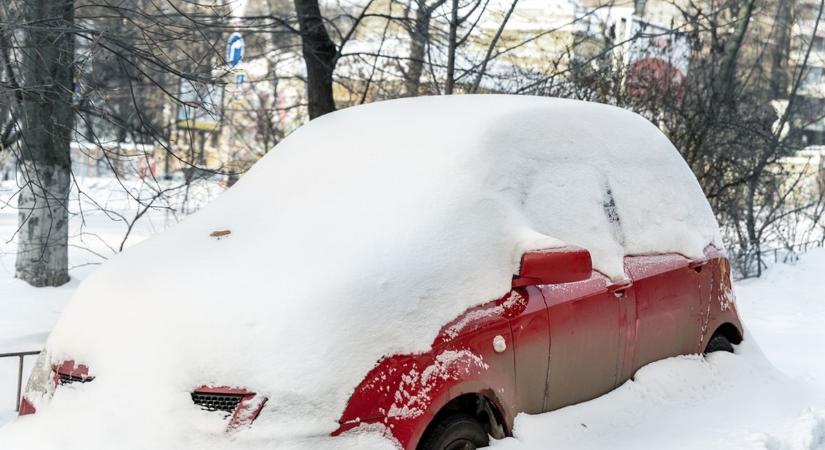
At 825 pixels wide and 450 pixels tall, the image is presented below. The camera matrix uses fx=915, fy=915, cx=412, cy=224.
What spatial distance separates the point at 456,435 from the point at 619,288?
1349 millimetres

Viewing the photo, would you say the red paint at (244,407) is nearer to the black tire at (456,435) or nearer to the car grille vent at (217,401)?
the car grille vent at (217,401)

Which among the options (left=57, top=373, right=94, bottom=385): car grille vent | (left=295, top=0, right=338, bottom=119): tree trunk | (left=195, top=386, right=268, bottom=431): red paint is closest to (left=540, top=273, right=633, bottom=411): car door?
(left=195, top=386, right=268, bottom=431): red paint

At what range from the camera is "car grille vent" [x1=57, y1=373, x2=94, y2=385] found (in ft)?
11.8

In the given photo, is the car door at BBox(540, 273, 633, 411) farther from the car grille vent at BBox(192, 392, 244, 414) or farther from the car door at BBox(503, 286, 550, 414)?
the car grille vent at BBox(192, 392, 244, 414)

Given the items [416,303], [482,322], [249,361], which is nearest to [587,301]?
[482,322]

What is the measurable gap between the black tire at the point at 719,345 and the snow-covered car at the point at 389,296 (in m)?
0.38

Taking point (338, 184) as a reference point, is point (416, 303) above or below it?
below

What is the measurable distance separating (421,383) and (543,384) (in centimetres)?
88

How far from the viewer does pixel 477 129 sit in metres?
4.43

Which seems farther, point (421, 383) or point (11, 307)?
point (11, 307)

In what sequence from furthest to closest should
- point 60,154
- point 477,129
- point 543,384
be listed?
point 60,154, point 477,129, point 543,384

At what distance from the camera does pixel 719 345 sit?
5.67 meters

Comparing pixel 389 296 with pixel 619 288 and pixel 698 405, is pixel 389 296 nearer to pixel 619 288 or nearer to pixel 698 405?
pixel 619 288

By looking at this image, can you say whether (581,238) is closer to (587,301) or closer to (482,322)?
(587,301)
